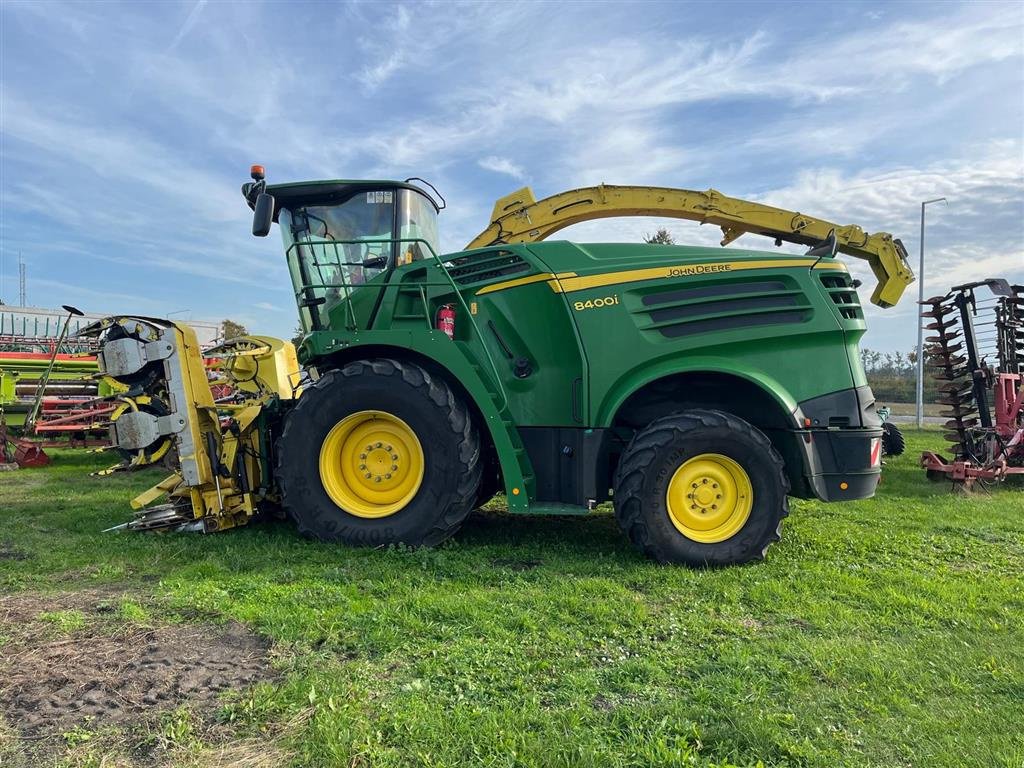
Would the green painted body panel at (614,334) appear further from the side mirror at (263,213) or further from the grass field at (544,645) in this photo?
the grass field at (544,645)

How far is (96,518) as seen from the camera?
19.6 feet

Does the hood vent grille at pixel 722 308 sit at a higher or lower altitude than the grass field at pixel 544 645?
higher

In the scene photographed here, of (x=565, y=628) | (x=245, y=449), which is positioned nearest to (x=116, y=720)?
(x=565, y=628)

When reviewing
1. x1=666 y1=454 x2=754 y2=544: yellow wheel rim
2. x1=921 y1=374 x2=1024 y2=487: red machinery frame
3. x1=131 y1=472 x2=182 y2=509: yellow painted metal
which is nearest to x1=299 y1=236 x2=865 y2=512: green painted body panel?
x1=666 y1=454 x2=754 y2=544: yellow wheel rim

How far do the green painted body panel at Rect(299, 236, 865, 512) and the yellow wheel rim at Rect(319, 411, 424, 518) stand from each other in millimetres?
591

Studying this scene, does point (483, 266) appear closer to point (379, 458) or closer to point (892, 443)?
point (379, 458)

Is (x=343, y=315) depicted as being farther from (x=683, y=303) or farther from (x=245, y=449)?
(x=683, y=303)

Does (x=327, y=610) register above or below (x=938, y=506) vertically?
above

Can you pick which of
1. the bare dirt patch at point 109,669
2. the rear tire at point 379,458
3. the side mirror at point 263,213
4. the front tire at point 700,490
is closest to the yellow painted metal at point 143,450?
the rear tire at point 379,458

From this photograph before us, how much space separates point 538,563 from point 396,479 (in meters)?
1.25

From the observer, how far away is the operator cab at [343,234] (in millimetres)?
5406

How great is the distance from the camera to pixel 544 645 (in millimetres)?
3180

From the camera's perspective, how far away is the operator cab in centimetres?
541

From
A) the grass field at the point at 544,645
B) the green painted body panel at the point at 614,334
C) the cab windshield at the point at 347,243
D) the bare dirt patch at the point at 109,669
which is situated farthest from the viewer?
the cab windshield at the point at 347,243
